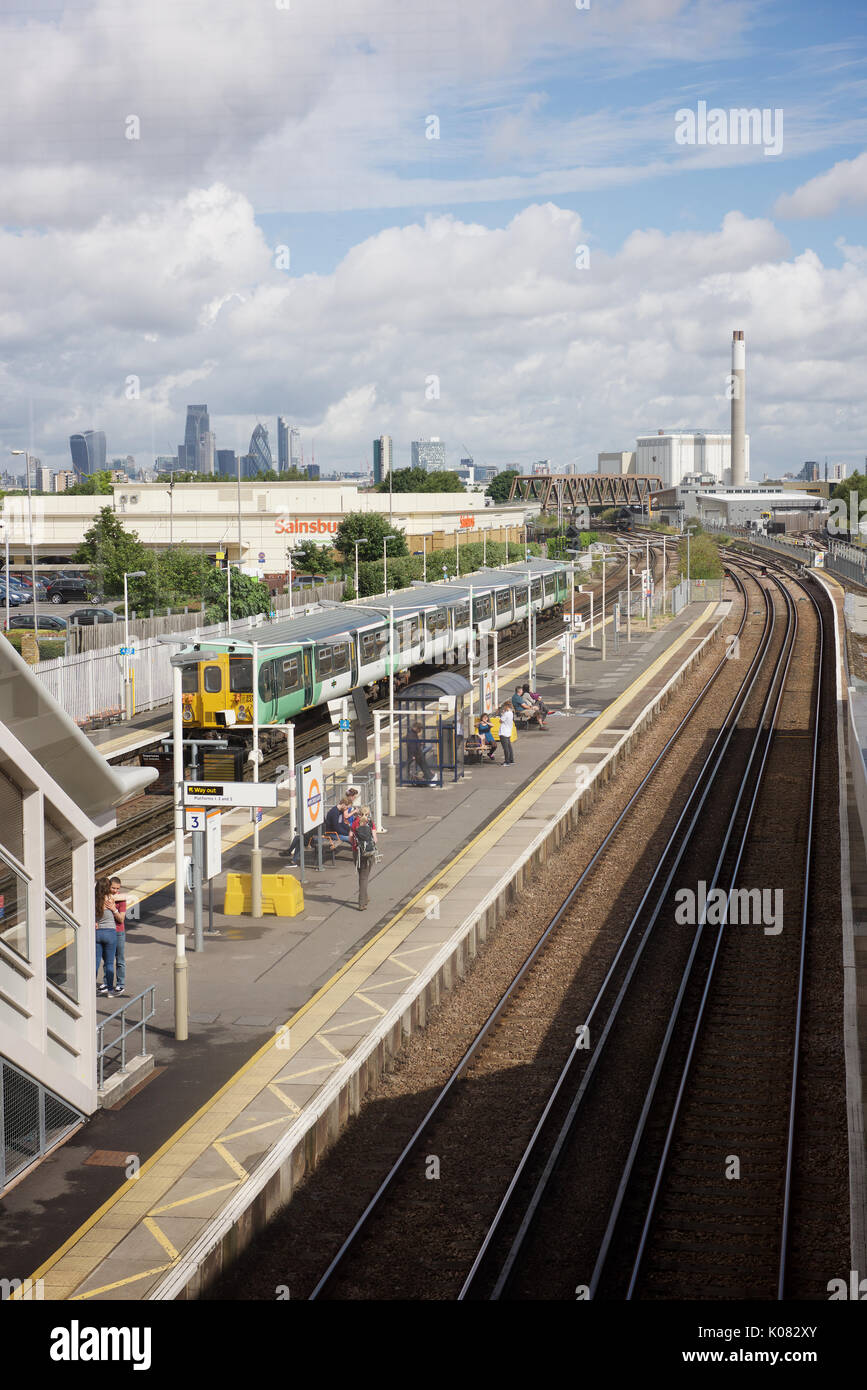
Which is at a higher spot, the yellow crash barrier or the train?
the train

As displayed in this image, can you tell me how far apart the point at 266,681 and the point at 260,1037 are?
16564 millimetres

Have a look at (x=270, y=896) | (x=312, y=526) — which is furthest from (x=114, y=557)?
(x=270, y=896)

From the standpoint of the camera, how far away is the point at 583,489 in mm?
169250

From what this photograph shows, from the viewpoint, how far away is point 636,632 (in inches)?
2478

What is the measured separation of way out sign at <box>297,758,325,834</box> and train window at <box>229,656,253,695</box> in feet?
29.4

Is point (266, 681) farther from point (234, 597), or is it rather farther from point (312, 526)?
point (312, 526)

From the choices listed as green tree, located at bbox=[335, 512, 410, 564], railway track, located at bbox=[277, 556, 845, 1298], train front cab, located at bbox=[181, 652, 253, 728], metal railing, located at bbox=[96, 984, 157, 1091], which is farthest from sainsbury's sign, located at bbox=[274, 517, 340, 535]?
metal railing, located at bbox=[96, 984, 157, 1091]

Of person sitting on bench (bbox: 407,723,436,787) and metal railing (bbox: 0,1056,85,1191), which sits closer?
metal railing (bbox: 0,1056,85,1191)

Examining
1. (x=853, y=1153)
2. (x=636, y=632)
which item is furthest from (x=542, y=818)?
(x=636, y=632)

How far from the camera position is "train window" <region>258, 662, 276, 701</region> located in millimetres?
29922

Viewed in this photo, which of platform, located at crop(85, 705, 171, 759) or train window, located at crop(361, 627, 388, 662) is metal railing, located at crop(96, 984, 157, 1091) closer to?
platform, located at crop(85, 705, 171, 759)

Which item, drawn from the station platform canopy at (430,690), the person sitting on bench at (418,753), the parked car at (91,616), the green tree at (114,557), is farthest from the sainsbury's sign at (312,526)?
the person sitting on bench at (418,753)

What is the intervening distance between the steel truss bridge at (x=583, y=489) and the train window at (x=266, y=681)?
129m
